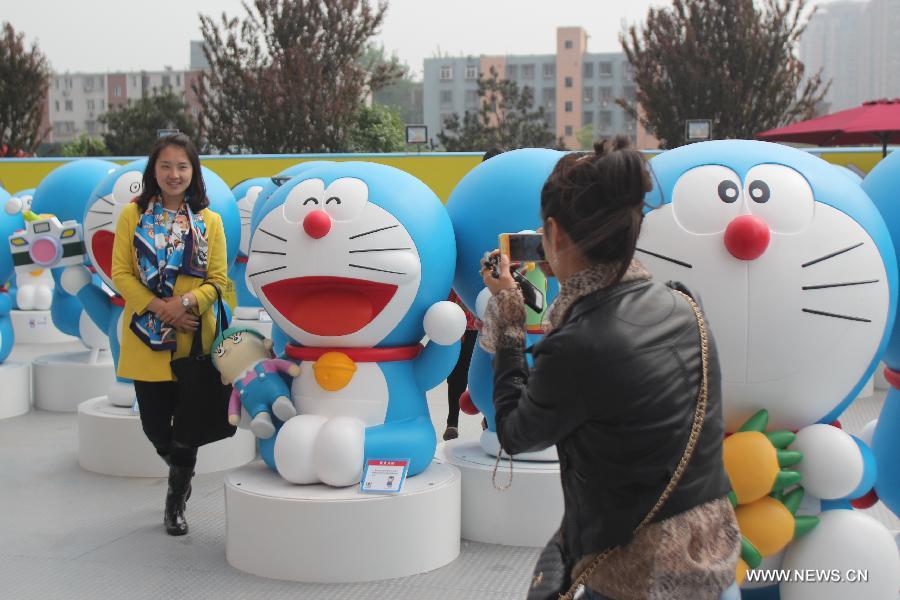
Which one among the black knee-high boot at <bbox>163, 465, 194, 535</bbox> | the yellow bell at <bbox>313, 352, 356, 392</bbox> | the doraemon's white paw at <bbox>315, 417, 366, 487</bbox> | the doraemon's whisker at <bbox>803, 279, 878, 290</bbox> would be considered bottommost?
the black knee-high boot at <bbox>163, 465, 194, 535</bbox>

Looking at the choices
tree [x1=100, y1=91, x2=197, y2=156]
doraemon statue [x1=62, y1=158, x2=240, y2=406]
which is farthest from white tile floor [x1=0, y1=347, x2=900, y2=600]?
tree [x1=100, y1=91, x2=197, y2=156]

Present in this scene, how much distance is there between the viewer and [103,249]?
216 inches

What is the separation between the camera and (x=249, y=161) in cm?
1212

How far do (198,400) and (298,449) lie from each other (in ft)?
1.84

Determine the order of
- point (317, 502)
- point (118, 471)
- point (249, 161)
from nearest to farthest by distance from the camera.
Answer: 1. point (317, 502)
2. point (118, 471)
3. point (249, 161)

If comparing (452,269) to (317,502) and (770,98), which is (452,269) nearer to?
(317,502)

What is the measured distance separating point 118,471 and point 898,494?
3838 mm

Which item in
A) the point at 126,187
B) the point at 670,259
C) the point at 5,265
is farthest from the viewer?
the point at 5,265

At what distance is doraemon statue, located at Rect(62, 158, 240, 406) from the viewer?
543 cm

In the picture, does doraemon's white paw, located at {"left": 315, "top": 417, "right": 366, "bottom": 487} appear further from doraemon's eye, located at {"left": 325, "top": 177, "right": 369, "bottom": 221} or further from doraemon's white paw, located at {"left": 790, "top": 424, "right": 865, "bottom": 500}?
doraemon's white paw, located at {"left": 790, "top": 424, "right": 865, "bottom": 500}

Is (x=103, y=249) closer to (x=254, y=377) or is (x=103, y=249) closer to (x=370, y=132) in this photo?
(x=254, y=377)

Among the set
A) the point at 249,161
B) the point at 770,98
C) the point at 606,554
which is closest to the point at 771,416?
the point at 606,554

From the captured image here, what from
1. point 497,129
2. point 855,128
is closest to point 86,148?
point 497,129

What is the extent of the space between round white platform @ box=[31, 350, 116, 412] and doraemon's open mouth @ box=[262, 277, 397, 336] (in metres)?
3.44
